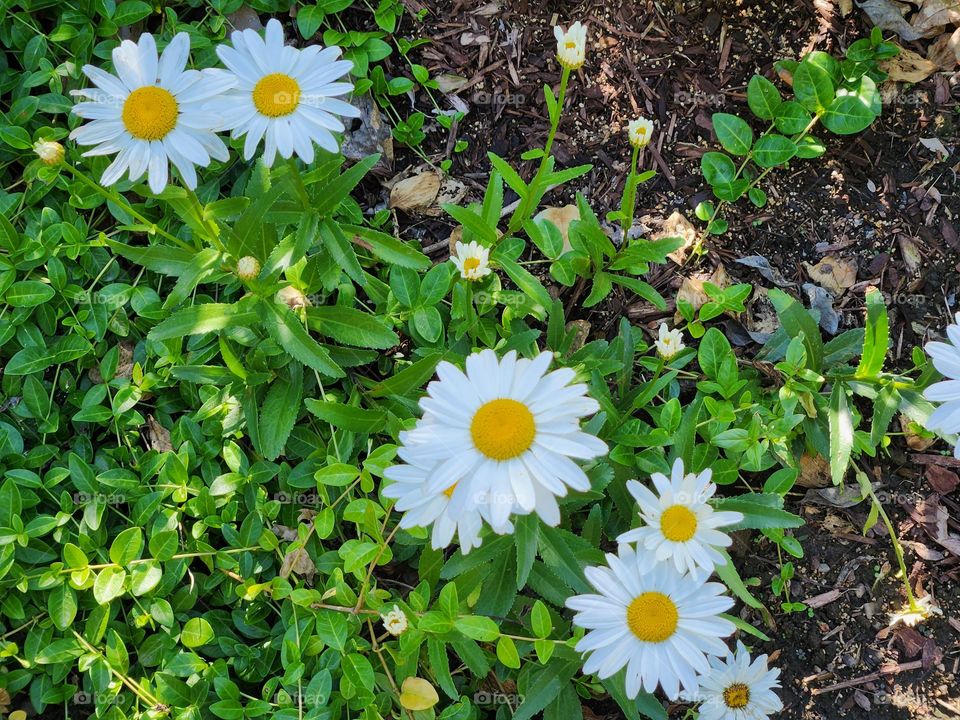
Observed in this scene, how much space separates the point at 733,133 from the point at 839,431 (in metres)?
1.28

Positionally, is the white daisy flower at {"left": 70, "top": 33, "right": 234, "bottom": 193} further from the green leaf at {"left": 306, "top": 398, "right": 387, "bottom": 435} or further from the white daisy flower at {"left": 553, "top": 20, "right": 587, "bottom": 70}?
the white daisy flower at {"left": 553, "top": 20, "right": 587, "bottom": 70}

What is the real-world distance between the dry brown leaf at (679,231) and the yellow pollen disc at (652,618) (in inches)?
57.7

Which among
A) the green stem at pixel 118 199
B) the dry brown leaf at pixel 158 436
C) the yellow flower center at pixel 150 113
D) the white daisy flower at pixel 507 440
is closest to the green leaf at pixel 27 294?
the green stem at pixel 118 199

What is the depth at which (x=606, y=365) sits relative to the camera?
2.62 metres

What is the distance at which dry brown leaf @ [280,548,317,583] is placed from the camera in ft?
8.75

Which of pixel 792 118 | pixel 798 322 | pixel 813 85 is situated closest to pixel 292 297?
pixel 798 322

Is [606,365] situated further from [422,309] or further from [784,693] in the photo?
[784,693]

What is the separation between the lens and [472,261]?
244 cm

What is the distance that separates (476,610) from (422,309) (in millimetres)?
989

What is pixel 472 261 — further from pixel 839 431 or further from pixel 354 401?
pixel 839 431

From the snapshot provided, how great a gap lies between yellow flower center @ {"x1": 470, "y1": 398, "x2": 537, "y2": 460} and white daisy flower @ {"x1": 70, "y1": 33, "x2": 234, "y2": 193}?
38.7 inches

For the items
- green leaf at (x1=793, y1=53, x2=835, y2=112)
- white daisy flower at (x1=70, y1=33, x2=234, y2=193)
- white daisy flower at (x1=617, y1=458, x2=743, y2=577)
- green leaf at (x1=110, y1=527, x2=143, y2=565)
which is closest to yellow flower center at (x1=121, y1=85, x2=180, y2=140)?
white daisy flower at (x1=70, y1=33, x2=234, y2=193)

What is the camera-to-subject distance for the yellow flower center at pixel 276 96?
6.79ft

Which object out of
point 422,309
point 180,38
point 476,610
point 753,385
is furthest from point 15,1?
point 753,385
